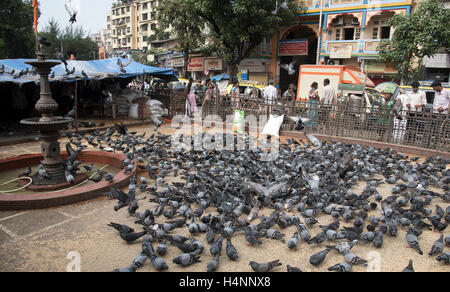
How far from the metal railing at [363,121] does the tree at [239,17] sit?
912 cm

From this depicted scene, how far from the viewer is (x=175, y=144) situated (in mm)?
7934

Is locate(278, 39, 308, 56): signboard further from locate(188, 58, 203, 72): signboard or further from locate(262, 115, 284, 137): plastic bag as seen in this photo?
locate(262, 115, 284, 137): plastic bag

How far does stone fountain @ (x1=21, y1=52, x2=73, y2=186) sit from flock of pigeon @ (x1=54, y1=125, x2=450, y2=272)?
1.17m

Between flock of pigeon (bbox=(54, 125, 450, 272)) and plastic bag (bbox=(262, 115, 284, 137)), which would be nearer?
flock of pigeon (bbox=(54, 125, 450, 272))

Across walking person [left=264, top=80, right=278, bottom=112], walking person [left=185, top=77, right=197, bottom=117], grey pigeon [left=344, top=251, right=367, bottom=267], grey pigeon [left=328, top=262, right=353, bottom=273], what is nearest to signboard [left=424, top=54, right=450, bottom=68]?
walking person [left=264, top=80, right=278, bottom=112]

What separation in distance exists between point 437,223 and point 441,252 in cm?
70

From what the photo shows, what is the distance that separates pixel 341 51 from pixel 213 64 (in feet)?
41.6

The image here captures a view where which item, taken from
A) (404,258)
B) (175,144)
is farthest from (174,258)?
(175,144)

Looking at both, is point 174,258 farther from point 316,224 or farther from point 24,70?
point 24,70

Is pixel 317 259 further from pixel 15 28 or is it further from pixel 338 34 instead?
pixel 15 28

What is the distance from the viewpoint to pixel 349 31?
21.1 metres

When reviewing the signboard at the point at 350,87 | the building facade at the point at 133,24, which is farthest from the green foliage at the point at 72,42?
the signboard at the point at 350,87

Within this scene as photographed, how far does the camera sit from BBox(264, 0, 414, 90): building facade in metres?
18.4

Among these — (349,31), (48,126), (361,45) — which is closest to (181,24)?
(349,31)
